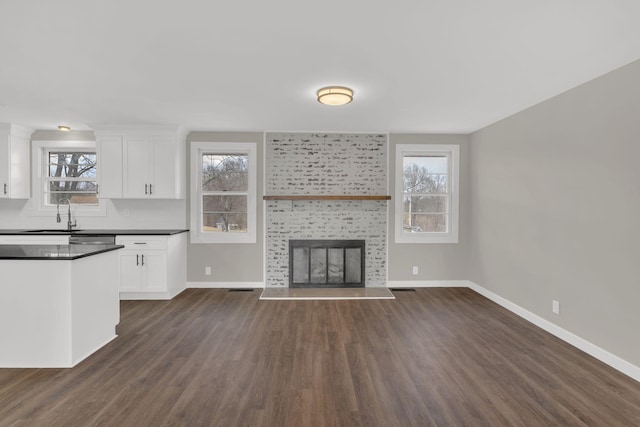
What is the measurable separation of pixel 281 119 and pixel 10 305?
334cm

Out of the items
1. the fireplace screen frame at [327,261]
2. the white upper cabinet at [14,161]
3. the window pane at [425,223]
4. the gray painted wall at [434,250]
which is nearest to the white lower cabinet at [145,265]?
the fireplace screen frame at [327,261]

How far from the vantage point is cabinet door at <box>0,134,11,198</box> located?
16.2 ft

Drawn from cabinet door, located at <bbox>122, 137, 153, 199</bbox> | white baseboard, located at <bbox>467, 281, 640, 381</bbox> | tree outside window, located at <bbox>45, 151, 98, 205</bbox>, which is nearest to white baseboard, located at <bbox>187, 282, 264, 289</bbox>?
cabinet door, located at <bbox>122, 137, 153, 199</bbox>

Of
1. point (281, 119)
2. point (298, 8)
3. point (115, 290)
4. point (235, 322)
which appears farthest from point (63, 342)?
point (281, 119)

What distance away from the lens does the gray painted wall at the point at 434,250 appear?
5414 mm

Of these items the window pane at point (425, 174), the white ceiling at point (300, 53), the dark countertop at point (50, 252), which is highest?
the white ceiling at point (300, 53)

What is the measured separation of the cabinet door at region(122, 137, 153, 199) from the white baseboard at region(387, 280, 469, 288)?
4003mm

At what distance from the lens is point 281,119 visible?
455 cm

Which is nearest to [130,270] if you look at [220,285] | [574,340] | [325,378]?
[220,285]

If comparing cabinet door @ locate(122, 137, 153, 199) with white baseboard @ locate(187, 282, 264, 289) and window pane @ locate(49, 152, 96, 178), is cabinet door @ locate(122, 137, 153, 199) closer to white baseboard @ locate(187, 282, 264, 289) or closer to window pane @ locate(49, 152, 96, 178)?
window pane @ locate(49, 152, 96, 178)

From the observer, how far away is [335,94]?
325cm

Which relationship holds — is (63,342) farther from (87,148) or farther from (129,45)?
(87,148)

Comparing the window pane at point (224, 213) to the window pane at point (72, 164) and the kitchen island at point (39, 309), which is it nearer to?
the window pane at point (72, 164)

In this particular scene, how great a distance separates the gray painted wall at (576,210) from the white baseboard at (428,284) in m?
0.76
